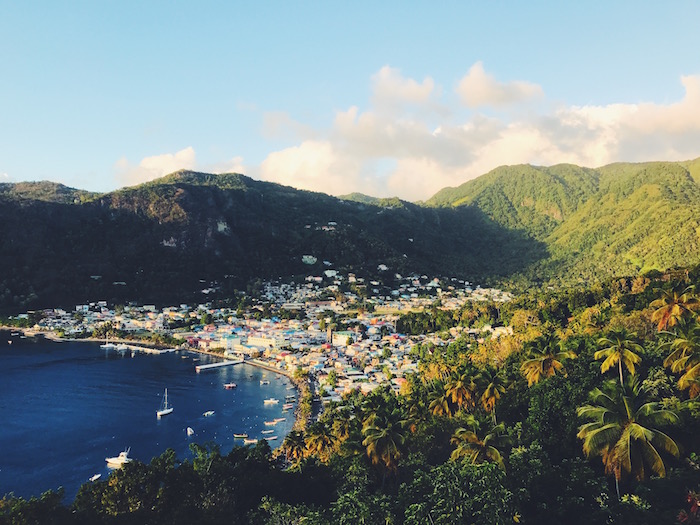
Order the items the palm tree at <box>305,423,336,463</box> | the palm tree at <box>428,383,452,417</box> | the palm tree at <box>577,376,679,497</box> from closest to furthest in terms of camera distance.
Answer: the palm tree at <box>577,376,679,497</box>, the palm tree at <box>428,383,452,417</box>, the palm tree at <box>305,423,336,463</box>

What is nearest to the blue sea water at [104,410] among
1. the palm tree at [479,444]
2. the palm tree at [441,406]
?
the palm tree at [441,406]

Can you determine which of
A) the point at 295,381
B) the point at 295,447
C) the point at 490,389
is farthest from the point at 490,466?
the point at 295,381

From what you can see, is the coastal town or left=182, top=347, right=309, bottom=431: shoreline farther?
the coastal town

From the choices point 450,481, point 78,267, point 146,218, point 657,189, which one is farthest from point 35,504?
point 657,189

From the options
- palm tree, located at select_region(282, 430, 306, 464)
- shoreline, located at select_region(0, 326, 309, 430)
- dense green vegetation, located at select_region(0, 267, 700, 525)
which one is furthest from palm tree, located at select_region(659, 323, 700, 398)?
shoreline, located at select_region(0, 326, 309, 430)

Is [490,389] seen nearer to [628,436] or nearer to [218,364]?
[628,436]

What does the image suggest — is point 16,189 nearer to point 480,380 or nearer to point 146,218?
point 146,218

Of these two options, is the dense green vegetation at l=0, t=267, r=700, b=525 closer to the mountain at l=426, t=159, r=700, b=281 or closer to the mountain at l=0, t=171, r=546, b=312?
the mountain at l=426, t=159, r=700, b=281
